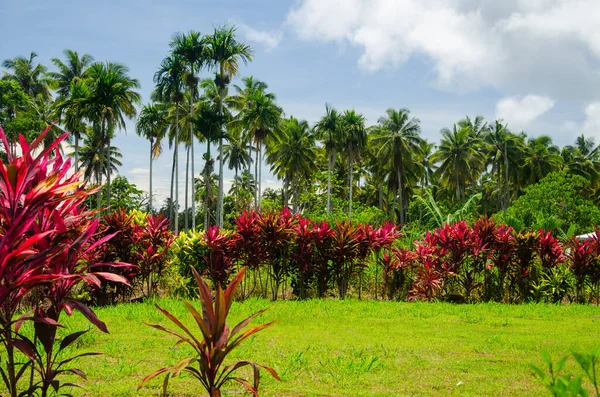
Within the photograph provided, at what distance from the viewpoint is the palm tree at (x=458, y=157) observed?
4678 centimetres

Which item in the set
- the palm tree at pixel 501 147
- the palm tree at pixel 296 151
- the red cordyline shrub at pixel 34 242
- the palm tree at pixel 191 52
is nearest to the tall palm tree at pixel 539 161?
the palm tree at pixel 501 147

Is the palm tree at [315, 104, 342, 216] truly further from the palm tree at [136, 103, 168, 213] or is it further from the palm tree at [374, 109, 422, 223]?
the palm tree at [136, 103, 168, 213]

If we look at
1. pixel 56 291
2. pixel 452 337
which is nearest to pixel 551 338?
pixel 452 337

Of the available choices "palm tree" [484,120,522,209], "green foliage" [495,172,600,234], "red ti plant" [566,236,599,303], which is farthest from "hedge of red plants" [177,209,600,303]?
"palm tree" [484,120,522,209]

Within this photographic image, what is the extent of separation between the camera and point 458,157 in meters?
46.8

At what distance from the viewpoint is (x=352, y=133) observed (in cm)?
4431

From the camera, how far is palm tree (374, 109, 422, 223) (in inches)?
1769

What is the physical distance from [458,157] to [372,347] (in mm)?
43463

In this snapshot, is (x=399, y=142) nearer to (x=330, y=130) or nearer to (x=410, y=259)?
(x=330, y=130)

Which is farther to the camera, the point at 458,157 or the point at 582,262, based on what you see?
the point at 458,157

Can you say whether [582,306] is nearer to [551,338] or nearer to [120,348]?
[551,338]

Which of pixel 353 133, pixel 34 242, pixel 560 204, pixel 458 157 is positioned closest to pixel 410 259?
pixel 34 242

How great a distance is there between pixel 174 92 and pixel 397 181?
76.7ft

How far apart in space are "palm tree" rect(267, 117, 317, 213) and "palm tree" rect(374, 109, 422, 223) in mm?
6360
